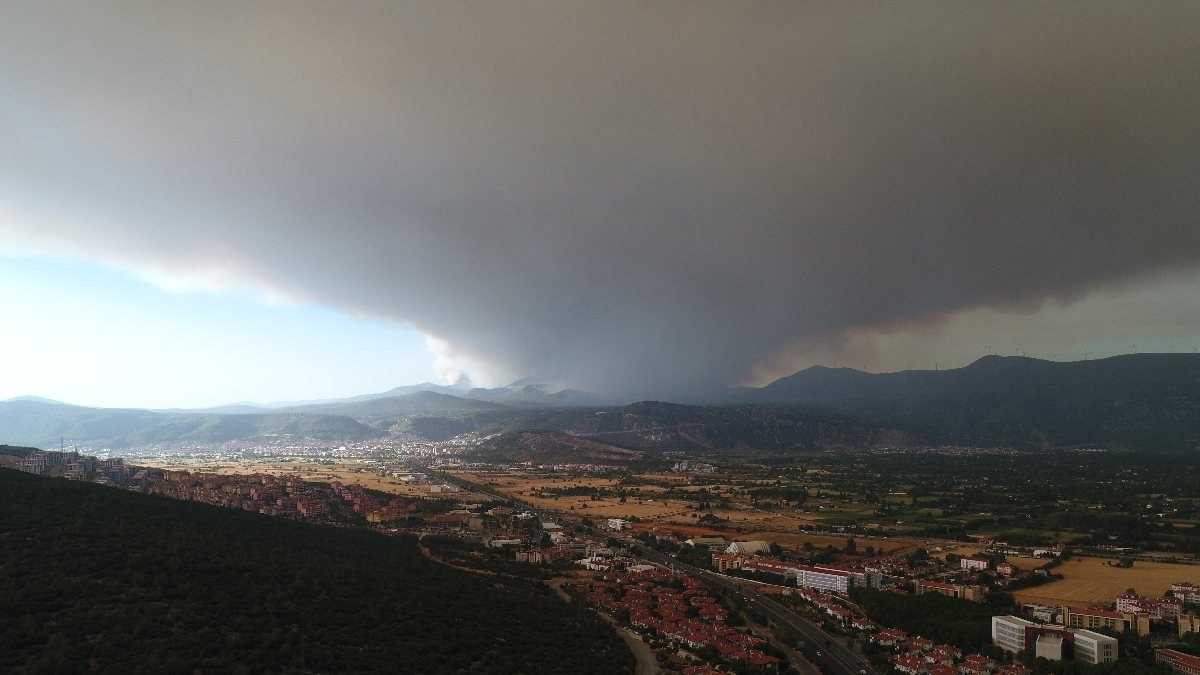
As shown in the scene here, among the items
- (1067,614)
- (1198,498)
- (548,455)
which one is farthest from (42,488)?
(548,455)

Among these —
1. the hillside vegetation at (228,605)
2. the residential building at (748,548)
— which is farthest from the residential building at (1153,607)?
the hillside vegetation at (228,605)

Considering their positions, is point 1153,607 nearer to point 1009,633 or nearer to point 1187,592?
point 1187,592

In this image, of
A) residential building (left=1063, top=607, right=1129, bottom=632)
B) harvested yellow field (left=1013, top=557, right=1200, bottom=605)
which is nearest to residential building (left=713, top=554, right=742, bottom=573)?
harvested yellow field (left=1013, top=557, right=1200, bottom=605)

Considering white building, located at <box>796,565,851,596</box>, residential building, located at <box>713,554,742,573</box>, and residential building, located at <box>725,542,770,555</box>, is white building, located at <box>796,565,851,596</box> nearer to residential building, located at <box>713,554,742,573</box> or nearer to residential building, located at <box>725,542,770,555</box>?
residential building, located at <box>713,554,742,573</box>

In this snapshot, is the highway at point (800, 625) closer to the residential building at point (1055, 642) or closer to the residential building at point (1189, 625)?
the residential building at point (1055, 642)

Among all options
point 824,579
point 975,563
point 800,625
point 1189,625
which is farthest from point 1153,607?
point 800,625

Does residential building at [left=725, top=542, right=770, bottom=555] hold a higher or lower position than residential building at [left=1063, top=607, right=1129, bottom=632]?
lower

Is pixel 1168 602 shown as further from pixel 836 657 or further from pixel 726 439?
pixel 726 439
